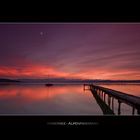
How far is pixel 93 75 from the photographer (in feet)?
6.16

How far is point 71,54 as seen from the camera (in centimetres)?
186

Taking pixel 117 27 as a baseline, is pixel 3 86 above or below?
below

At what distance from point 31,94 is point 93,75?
2.17ft
